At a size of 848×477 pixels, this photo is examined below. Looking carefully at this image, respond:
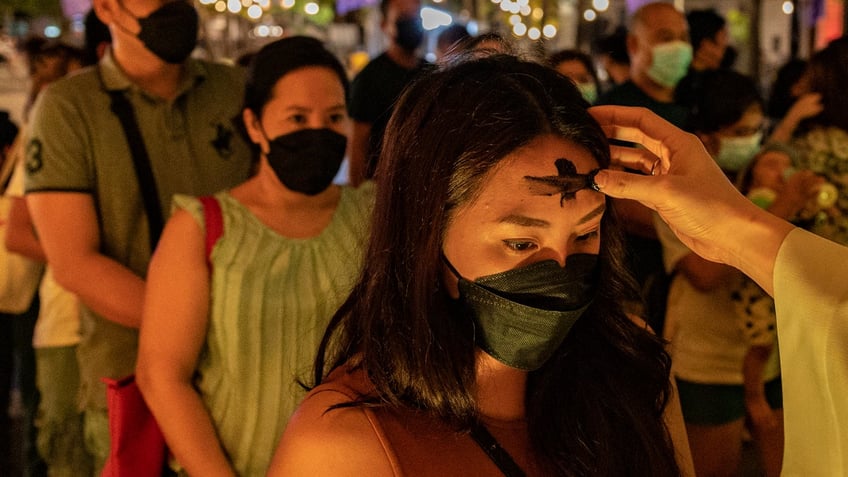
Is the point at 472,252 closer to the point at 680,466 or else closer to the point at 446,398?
the point at 446,398

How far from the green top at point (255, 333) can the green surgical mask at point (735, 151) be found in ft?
7.43

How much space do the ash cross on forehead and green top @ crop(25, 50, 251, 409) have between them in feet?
5.39

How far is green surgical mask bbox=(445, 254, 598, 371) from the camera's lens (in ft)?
5.61

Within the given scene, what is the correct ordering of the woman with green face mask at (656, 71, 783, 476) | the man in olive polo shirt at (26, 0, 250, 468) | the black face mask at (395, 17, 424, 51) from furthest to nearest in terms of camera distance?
the black face mask at (395, 17, 424, 51)
the woman with green face mask at (656, 71, 783, 476)
the man in olive polo shirt at (26, 0, 250, 468)

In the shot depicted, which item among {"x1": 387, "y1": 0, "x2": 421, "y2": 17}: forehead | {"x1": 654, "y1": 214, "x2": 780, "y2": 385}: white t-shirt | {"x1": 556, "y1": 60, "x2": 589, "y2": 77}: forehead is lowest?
{"x1": 654, "y1": 214, "x2": 780, "y2": 385}: white t-shirt

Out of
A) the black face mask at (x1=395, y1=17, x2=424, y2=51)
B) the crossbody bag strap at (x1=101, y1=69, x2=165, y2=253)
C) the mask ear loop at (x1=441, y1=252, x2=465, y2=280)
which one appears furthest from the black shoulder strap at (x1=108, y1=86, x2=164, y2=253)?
the black face mask at (x1=395, y1=17, x2=424, y2=51)

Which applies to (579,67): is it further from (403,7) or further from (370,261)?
(370,261)

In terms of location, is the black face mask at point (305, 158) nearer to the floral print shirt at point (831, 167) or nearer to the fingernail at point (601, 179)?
the fingernail at point (601, 179)

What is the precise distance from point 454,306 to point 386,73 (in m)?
3.48

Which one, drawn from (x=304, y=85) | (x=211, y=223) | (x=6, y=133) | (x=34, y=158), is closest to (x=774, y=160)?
(x=304, y=85)

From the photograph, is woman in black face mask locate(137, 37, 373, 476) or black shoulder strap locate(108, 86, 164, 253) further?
black shoulder strap locate(108, 86, 164, 253)

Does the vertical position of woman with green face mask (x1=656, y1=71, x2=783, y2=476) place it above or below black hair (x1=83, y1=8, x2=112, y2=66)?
below

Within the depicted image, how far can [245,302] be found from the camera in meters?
2.33

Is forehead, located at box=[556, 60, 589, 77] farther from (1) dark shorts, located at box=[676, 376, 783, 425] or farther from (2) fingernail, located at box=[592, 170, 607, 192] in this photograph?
(2) fingernail, located at box=[592, 170, 607, 192]
